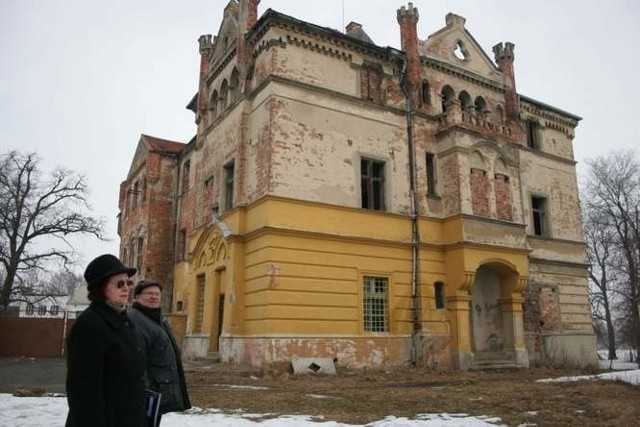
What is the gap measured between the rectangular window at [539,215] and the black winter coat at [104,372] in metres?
23.4

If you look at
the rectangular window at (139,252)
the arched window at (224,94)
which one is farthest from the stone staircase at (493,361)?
the rectangular window at (139,252)

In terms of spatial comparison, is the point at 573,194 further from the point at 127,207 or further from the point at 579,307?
the point at 127,207

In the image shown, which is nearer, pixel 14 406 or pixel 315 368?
pixel 14 406

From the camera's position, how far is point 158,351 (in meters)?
4.77

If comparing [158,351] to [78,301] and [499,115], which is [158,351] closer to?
[499,115]

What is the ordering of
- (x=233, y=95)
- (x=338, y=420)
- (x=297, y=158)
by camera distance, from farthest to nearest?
(x=233, y=95), (x=297, y=158), (x=338, y=420)

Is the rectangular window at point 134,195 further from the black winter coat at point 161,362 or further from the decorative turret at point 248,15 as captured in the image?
the black winter coat at point 161,362

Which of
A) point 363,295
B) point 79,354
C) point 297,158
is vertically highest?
point 297,158

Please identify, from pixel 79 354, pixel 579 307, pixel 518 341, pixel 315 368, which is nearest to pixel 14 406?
pixel 79 354

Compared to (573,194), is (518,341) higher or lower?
lower

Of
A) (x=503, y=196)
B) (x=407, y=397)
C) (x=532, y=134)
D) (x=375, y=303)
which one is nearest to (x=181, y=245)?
(x=375, y=303)

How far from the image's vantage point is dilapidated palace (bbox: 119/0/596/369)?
669 inches

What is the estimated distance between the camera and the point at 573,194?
25938 mm

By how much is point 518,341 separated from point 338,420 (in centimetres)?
1411
